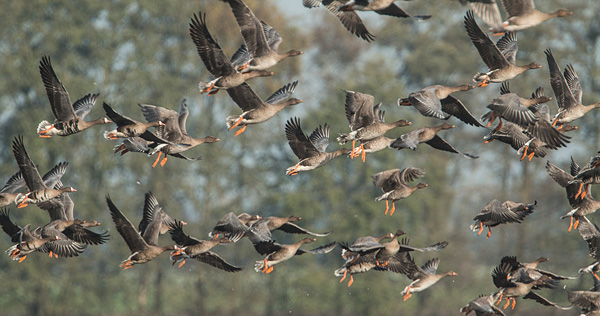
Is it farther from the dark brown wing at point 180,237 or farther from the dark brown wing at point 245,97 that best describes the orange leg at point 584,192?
the dark brown wing at point 180,237

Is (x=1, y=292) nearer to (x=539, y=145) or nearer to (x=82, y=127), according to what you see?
(x=82, y=127)

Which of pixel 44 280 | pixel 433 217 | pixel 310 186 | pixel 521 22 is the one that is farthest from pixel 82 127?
pixel 433 217

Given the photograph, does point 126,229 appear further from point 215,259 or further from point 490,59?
point 490,59

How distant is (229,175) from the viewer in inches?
1415

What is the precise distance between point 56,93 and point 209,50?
2.31 m

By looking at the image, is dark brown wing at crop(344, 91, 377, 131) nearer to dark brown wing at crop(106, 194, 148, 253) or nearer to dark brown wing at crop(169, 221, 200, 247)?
dark brown wing at crop(169, 221, 200, 247)

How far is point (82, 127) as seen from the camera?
1304cm

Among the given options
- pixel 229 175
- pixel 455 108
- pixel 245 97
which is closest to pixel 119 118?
pixel 245 97

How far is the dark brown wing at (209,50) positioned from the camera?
11.9 meters

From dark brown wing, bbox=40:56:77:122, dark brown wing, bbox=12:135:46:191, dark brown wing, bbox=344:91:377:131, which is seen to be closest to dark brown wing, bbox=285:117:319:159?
dark brown wing, bbox=344:91:377:131

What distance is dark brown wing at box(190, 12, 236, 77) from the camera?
1189 cm

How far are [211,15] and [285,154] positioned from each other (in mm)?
6340

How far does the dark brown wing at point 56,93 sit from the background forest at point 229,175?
2030 cm

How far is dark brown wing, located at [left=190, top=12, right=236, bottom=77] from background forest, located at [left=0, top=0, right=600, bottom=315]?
21594mm
